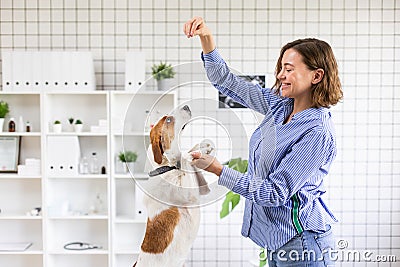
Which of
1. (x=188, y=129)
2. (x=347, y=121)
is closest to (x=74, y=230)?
(x=347, y=121)

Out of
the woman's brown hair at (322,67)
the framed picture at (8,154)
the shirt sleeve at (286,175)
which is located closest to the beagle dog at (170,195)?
the shirt sleeve at (286,175)

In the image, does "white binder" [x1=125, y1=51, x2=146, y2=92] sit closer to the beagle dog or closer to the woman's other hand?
the beagle dog

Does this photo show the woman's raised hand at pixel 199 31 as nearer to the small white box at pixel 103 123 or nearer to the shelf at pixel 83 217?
the small white box at pixel 103 123

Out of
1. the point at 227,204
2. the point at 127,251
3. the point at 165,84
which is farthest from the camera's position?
the point at 127,251

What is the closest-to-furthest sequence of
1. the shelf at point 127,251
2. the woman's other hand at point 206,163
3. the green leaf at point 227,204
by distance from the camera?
the woman's other hand at point 206,163, the green leaf at point 227,204, the shelf at point 127,251

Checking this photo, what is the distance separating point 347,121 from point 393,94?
0.35m

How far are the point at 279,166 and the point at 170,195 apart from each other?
315 mm

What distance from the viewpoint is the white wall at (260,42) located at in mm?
3619

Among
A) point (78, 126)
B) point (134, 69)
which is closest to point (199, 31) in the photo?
point (134, 69)

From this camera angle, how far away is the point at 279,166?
154 cm

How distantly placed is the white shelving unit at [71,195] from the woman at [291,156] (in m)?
1.83

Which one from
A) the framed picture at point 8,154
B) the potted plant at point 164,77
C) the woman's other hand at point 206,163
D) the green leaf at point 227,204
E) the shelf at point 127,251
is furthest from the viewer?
the framed picture at point 8,154

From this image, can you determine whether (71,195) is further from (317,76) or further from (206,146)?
(317,76)

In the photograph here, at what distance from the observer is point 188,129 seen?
1.69 meters
